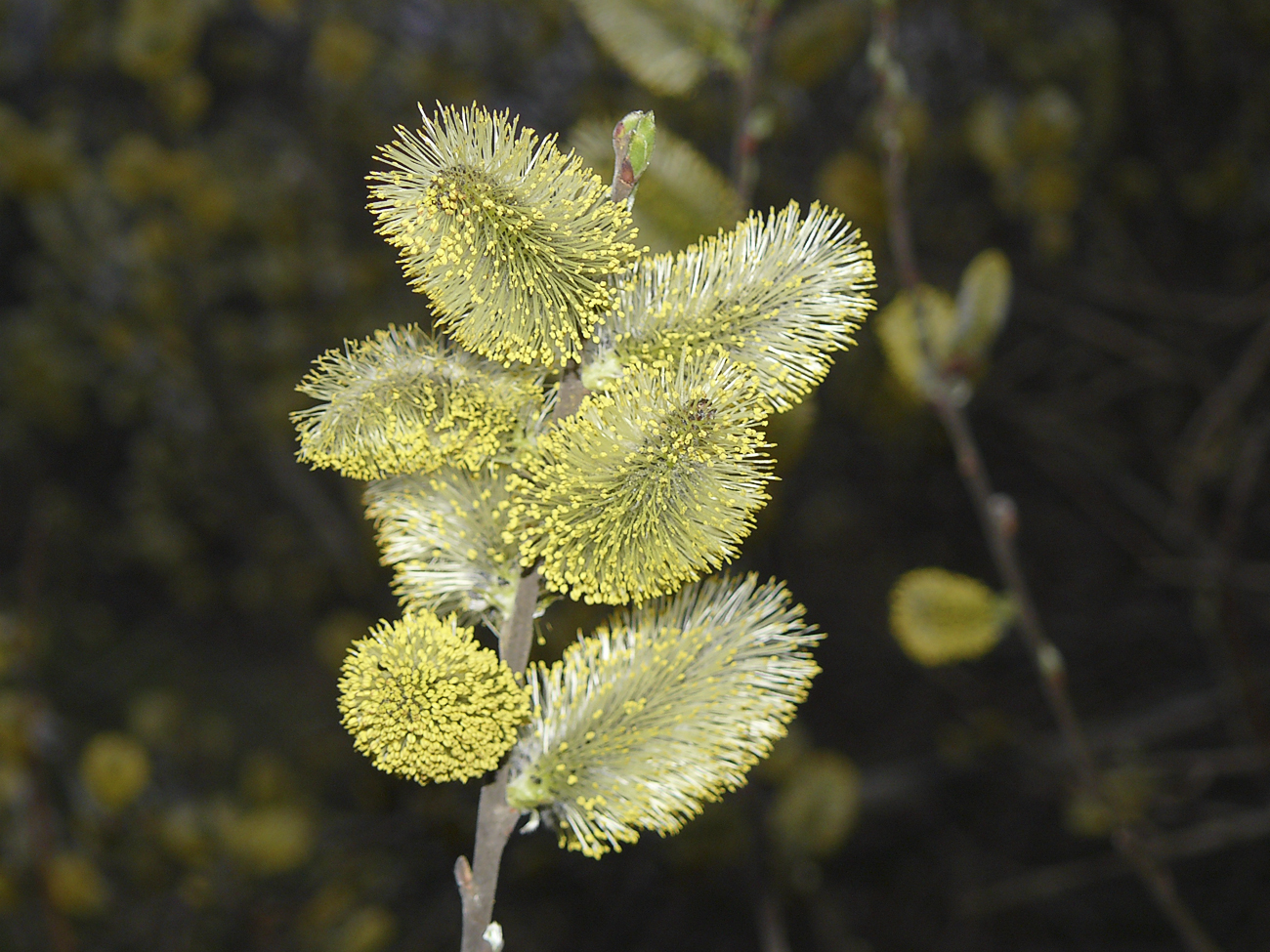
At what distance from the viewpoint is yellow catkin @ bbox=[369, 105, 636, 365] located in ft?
1.38

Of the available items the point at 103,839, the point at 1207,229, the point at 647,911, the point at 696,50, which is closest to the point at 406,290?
the point at 103,839

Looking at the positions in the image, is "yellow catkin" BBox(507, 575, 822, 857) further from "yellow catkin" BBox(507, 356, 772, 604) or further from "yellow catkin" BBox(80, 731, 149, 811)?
"yellow catkin" BBox(80, 731, 149, 811)

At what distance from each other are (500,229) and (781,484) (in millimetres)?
1407

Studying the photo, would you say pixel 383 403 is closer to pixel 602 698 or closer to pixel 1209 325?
pixel 602 698

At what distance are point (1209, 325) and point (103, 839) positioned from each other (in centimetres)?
280

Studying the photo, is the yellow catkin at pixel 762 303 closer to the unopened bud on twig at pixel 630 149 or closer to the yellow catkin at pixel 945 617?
the unopened bud on twig at pixel 630 149

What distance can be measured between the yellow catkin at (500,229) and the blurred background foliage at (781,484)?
76cm

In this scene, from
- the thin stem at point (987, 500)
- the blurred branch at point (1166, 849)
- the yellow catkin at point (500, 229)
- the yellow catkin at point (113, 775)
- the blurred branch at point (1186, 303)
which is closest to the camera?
the yellow catkin at point (500, 229)

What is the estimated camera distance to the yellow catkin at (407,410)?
1.58 ft

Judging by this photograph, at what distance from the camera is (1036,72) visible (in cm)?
265

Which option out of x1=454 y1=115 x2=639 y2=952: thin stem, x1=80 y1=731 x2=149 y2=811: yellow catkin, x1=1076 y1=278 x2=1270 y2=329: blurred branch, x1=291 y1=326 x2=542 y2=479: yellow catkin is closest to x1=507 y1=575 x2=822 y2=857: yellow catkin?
x1=454 y1=115 x2=639 y2=952: thin stem

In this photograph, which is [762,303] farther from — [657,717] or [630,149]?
[657,717]

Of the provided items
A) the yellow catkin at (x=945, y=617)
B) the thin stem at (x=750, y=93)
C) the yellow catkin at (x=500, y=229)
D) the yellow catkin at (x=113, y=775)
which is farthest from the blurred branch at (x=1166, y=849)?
the yellow catkin at (x=113, y=775)

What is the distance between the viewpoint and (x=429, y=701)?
17.0 inches
